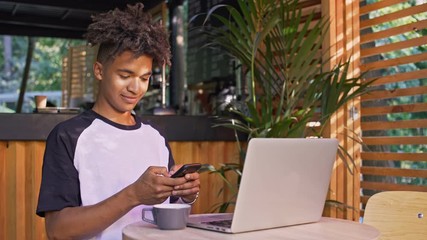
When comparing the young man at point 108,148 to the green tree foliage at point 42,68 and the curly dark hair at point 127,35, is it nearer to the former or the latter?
the curly dark hair at point 127,35

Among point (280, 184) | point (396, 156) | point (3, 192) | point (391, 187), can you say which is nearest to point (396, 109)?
point (396, 156)

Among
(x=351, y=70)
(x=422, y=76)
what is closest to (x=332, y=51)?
(x=351, y=70)

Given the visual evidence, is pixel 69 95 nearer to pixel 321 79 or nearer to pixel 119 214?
pixel 321 79

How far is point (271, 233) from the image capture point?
141cm

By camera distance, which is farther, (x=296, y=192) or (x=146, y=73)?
(x=146, y=73)

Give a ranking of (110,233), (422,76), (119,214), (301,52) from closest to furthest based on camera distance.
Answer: (119,214), (110,233), (422,76), (301,52)

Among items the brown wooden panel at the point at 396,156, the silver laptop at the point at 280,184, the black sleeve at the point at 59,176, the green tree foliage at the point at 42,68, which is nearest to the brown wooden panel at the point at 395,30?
the brown wooden panel at the point at 396,156

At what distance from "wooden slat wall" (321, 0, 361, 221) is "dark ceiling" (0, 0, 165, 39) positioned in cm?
355

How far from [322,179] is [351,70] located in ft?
4.76

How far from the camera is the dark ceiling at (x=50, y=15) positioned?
6769 mm

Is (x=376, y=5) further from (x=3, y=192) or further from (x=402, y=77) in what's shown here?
(x=3, y=192)

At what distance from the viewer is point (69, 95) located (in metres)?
6.36

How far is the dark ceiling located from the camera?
6769 millimetres

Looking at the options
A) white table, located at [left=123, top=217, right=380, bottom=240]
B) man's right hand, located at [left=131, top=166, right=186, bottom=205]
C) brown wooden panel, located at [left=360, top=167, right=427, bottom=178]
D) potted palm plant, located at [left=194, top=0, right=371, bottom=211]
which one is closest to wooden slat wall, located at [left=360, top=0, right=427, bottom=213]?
brown wooden panel, located at [left=360, top=167, right=427, bottom=178]
